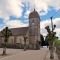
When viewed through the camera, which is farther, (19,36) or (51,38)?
(19,36)

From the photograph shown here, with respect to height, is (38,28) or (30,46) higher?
(38,28)

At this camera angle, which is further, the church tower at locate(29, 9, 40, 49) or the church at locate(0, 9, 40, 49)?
the church at locate(0, 9, 40, 49)

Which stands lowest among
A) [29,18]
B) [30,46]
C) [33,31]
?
[30,46]

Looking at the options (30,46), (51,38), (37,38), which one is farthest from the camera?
(37,38)

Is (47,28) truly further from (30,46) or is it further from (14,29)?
(14,29)

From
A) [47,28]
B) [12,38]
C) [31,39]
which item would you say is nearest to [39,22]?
[31,39]

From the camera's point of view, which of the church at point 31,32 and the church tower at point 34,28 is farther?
the church at point 31,32

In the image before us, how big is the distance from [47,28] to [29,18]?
68515 mm

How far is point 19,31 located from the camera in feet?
318

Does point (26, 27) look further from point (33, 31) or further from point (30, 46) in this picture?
point (30, 46)

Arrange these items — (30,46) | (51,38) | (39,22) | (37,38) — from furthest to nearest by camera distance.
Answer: (39,22), (37,38), (30,46), (51,38)

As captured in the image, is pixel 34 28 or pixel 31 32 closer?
pixel 34 28

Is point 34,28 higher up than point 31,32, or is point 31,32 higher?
point 34,28

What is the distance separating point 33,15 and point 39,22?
5.22 m
